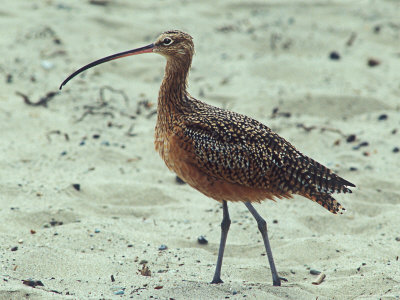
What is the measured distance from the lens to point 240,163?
225 inches

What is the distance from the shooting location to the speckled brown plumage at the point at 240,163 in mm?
5719

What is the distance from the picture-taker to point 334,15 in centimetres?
1446

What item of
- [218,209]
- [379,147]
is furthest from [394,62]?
[218,209]

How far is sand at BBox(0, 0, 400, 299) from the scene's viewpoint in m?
5.86

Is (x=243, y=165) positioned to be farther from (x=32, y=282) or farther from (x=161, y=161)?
(x=161, y=161)

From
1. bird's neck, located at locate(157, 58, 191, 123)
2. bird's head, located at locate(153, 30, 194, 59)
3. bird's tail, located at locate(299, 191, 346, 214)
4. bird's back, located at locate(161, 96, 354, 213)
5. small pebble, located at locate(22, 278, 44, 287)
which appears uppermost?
bird's head, located at locate(153, 30, 194, 59)

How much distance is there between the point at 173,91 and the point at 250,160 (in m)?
1.09

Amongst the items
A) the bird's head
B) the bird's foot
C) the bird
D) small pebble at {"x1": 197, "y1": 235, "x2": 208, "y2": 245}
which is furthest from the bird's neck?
the bird's foot

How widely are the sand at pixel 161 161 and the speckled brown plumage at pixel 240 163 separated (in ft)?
2.64

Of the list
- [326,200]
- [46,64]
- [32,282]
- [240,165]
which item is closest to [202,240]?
[240,165]

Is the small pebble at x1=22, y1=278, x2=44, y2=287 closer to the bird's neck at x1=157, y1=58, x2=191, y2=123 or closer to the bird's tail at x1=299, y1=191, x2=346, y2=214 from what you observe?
the bird's neck at x1=157, y1=58, x2=191, y2=123

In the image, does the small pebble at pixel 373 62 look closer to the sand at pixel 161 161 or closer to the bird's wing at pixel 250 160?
the sand at pixel 161 161

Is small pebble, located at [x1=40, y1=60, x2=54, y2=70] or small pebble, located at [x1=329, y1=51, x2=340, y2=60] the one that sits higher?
small pebble, located at [x1=329, y1=51, x2=340, y2=60]

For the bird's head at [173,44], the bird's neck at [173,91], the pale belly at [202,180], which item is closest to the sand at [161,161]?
the pale belly at [202,180]
